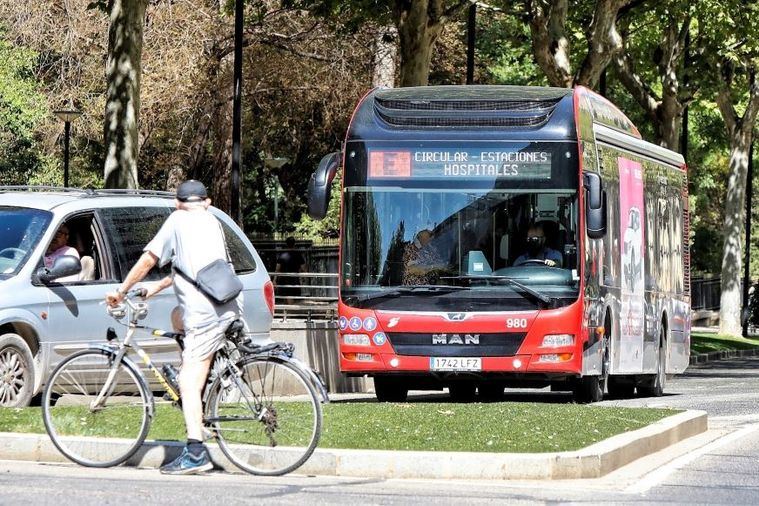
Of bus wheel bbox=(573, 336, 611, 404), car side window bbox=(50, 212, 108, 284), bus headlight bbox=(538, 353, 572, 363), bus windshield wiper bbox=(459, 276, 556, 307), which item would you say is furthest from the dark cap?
bus wheel bbox=(573, 336, 611, 404)

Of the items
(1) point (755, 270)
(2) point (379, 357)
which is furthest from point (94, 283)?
(1) point (755, 270)

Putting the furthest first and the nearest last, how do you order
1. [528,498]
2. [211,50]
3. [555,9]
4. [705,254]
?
[705,254] < [211,50] < [555,9] < [528,498]

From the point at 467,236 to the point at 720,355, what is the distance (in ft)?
84.8

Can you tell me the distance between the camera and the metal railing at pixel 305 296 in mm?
31875

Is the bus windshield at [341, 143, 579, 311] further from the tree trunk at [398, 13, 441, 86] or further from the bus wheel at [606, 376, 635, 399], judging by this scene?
the tree trunk at [398, 13, 441, 86]

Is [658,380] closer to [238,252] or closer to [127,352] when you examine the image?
[238,252]

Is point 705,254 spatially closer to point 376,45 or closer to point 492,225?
point 376,45

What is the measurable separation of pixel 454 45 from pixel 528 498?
33.7m

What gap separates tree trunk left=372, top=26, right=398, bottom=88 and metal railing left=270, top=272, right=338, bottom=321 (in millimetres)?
4393

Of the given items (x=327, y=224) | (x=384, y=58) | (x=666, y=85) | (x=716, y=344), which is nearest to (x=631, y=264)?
(x=384, y=58)

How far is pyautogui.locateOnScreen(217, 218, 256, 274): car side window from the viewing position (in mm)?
15555

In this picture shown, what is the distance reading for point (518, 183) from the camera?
16.8 m

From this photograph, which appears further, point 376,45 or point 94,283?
point 376,45

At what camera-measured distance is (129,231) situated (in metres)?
14.9
